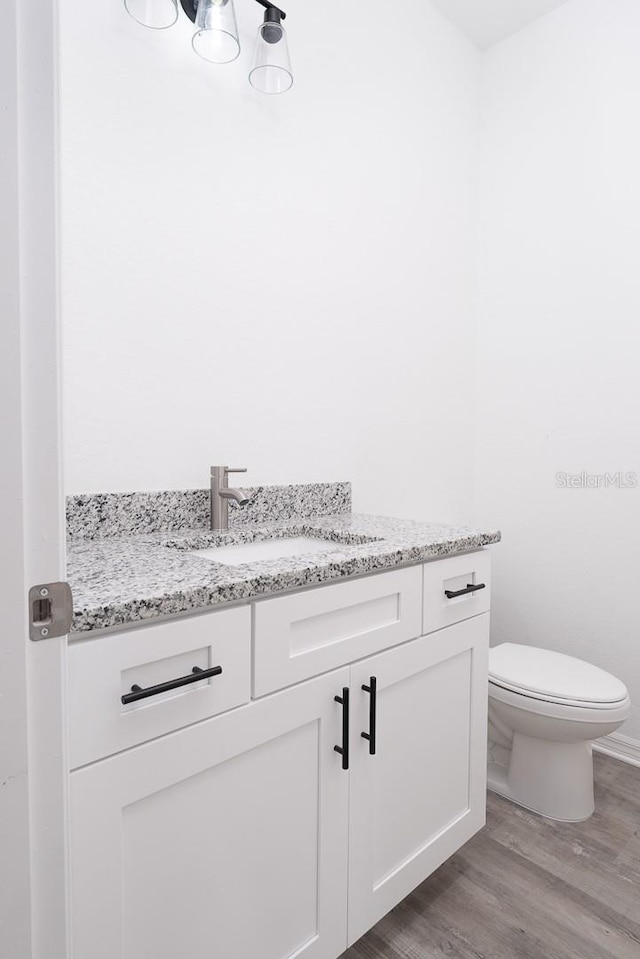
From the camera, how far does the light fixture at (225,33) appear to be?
1228mm

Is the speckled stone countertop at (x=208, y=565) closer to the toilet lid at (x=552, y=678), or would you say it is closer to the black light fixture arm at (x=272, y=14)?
the toilet lid at (x=552, y=678)

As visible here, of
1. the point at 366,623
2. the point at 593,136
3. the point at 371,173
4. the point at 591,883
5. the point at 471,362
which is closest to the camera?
the point at 366,623

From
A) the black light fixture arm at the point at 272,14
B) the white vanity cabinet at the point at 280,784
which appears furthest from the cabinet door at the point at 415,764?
the black light fixture arm at the point at 272,14

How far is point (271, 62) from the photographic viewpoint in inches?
56.1

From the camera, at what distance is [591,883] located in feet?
4.59

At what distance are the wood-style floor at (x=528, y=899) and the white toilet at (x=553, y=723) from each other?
73 millimetres

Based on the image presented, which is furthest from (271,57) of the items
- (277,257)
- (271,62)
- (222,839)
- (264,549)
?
(222,839)

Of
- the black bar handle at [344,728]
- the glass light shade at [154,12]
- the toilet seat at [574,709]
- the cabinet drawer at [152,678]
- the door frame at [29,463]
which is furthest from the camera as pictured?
the toilet seat at [574,709]

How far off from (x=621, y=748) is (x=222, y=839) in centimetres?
174

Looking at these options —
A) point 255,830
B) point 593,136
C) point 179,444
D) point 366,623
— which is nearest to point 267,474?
point 179,444

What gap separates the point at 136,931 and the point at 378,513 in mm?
1375

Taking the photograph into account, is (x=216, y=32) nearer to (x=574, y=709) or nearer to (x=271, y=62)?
(x=271, y=62)

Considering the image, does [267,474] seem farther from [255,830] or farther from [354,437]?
[255,830]

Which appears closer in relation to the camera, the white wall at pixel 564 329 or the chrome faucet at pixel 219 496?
the chrome faucet at pixel 219 496
